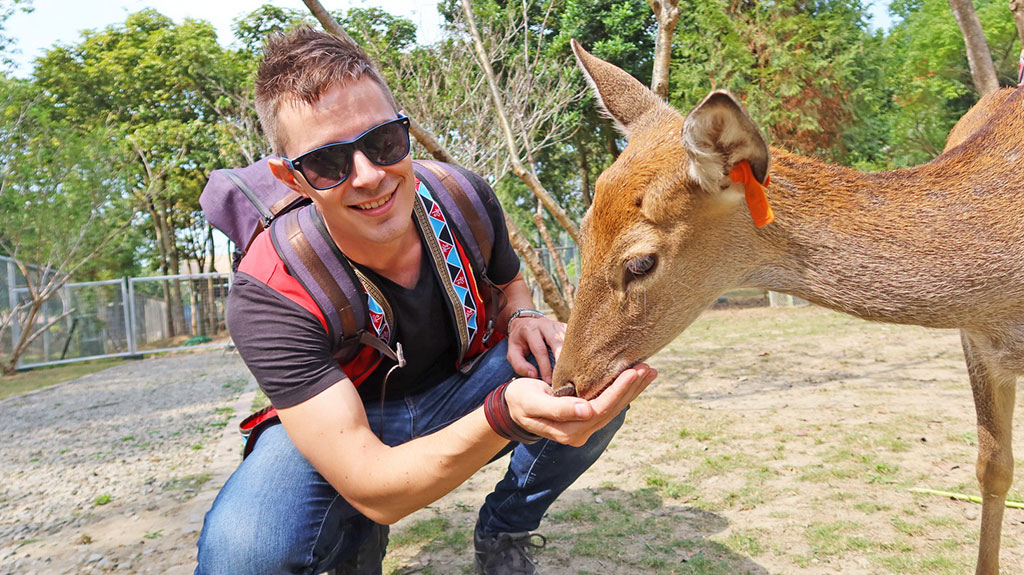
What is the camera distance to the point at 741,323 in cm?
1295

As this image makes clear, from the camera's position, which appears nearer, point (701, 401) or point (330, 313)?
point (330, 313)

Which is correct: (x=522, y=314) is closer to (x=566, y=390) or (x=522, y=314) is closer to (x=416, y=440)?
(x=566, y=390)

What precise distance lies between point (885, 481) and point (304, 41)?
11.8 ft

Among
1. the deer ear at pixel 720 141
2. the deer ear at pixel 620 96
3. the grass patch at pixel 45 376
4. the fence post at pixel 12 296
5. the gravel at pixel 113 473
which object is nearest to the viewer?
the deer ear at pixel 720 141

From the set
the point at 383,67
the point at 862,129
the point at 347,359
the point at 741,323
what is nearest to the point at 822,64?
the point at 862,129

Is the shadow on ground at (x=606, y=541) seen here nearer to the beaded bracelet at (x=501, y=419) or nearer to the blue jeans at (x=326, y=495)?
the blue jeans at (x=326, y=495)

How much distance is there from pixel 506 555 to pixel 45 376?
13.7 meters

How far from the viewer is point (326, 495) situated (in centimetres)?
255

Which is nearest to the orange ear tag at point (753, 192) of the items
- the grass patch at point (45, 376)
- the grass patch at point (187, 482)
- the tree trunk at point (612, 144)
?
the grass patch at point (187, 482)

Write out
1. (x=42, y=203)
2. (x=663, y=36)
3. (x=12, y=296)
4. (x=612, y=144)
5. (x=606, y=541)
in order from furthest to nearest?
(x=612, y=144)
(x=12, y=296)
(x=42, y=203)
(x=663, y=36)
(x=606, y=541)

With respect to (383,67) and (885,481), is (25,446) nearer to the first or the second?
(885,481)

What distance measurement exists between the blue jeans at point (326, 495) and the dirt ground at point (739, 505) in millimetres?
437

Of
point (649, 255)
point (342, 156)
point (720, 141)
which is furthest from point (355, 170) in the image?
point (720, 141)

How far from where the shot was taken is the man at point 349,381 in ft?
6.91
